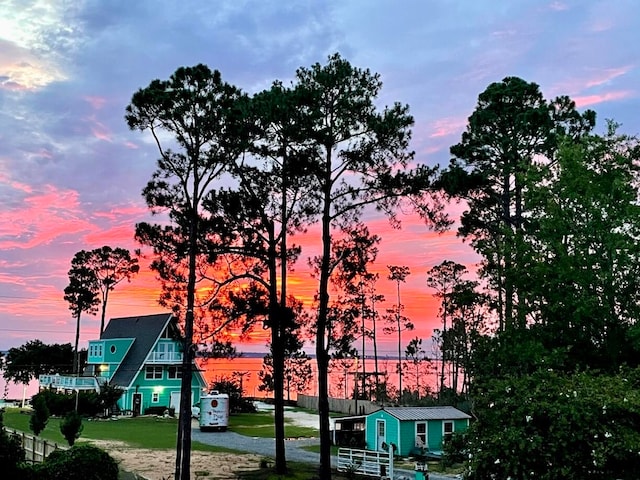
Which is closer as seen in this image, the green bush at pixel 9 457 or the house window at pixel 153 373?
the green bush at pixel 9 457

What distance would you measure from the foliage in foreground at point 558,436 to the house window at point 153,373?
4535 centimetres

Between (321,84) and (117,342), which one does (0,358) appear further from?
(321,84)

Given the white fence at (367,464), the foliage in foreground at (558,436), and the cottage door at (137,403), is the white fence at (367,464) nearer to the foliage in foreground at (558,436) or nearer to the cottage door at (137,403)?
the foliage in foreground at (558,436)

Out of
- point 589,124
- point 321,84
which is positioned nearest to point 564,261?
point 589,124

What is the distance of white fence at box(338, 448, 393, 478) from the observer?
23.2 meters

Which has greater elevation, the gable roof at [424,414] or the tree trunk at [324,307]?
the tree trunk at [324,307]

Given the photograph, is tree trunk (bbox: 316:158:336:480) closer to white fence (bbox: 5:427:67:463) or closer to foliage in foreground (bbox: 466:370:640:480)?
A: white fence (bbox: 5:427:67:463)

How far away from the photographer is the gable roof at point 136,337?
5091 centimetres

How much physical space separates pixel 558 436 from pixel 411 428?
22.4 m

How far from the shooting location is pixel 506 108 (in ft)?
78.3

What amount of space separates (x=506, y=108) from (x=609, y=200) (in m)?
6.42

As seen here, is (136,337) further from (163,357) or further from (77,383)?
(77,383)

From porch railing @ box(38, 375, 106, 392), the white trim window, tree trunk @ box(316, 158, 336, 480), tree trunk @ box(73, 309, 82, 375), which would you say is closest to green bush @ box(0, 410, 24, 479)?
tree trunk @ box(316, 158, 336, 480)

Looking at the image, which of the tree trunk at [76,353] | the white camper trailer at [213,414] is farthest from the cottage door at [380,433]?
the tree trunk at [76,353]
